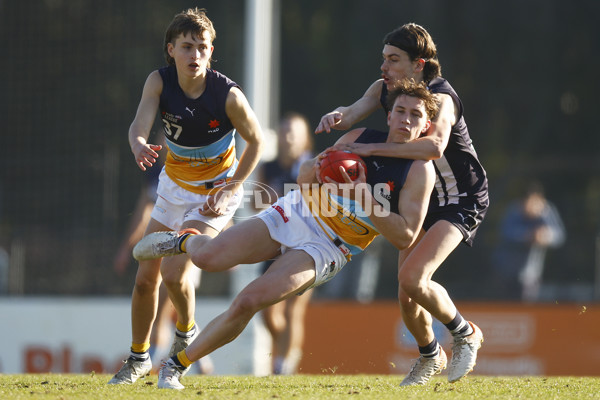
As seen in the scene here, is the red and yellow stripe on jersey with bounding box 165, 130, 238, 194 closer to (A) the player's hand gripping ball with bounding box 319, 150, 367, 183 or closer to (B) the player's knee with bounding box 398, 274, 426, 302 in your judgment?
(A) the player's hand gripping ball with bounding box 319, 150, 367, 183

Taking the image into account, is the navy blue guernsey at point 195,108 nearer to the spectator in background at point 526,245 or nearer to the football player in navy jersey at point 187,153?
the football player in navy jersey at point 187,153

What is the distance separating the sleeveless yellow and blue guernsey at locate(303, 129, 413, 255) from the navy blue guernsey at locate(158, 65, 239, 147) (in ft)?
2.76

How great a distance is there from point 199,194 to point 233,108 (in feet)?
2.08

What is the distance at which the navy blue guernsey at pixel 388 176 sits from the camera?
5.22m

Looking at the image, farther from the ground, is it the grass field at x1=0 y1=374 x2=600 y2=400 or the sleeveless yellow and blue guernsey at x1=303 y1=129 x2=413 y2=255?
the sleeveless yellow and blue guernsey at x1=303 y1=129 x2=413 y2=255

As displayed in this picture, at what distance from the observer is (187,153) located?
588 cm

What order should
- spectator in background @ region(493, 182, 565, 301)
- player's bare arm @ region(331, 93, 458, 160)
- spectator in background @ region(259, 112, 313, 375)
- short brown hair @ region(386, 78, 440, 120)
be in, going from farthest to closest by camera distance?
1. spectator in background @ region(493, 182, 565, 301)
2. spectator in background @ region(259, 112, 313, 375)
3. short brown hair @ region(386, 78, 440, 120)
4. player's bare arm @ region(331, 93, 458, 160)

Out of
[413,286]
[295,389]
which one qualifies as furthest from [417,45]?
[295,389]

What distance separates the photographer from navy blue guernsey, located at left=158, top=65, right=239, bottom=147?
5707 millimetres

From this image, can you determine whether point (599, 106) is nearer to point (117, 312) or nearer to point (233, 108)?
point (117, 312)

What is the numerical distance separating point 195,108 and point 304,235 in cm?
111

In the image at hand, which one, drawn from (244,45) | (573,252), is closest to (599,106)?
(573,252)

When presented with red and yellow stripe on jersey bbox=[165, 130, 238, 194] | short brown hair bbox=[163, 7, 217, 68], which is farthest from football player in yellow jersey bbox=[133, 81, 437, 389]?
short brown hair bbox=[163, 7, 217, 68]

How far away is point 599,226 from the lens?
11266 mm
